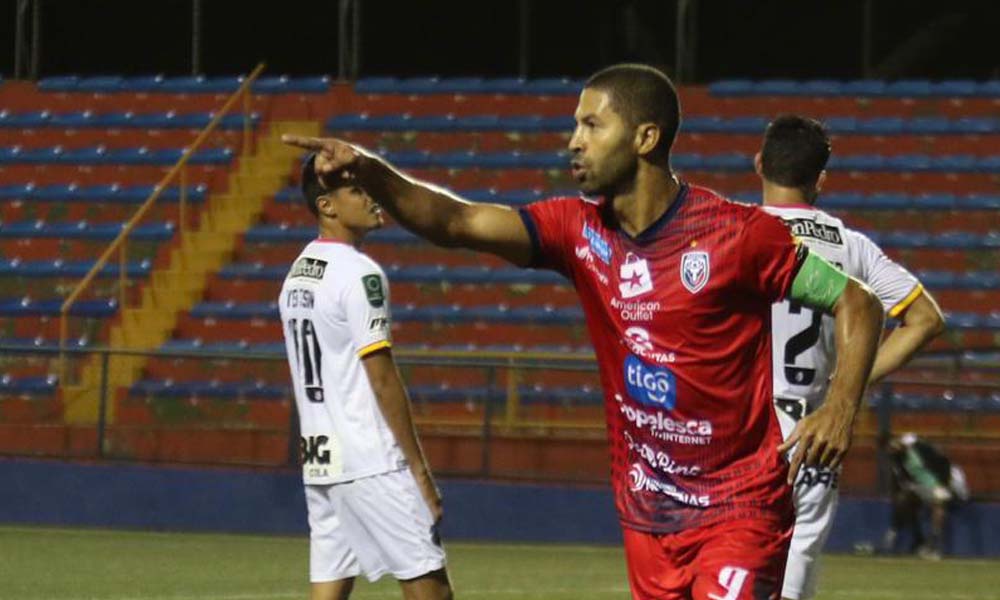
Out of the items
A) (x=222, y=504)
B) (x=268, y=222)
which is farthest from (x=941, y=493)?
(x=268, y=222)

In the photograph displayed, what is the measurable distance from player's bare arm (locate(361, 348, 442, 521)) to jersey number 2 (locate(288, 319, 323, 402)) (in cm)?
22

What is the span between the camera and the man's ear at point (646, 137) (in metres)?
5.53

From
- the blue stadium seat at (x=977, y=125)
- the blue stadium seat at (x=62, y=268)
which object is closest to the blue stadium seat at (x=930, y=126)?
the blue stadium seat at (x=977, y=125)

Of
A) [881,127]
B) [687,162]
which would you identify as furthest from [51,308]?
[881,127]

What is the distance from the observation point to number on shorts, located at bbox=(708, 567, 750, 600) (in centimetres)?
539

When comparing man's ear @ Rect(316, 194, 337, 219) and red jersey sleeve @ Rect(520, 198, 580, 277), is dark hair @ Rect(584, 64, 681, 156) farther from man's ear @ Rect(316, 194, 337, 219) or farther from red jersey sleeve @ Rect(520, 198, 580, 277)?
man's ear @ Rect(316, 194, 337, 219)

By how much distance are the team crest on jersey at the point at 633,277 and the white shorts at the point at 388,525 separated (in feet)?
7.56

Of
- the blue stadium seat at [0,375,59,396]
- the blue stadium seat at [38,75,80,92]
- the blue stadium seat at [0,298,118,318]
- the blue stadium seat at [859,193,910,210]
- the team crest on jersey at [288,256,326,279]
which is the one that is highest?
the blue stadium seat at [38,75,80,92]

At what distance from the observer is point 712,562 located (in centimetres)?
543

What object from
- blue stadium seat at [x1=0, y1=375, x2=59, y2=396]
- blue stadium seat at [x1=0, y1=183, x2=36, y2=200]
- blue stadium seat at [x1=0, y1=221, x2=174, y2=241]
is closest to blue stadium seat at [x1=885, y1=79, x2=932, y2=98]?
blue stadium seat at [x1=0, y1=221, x2=174, y2=241]

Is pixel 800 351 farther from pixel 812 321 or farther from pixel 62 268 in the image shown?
pixel 62 268

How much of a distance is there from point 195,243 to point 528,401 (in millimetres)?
6811

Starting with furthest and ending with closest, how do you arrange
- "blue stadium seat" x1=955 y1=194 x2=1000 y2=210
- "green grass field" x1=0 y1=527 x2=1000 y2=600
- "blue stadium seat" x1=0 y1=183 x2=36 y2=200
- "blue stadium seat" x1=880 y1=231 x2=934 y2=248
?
"blue stadium seat" x1=0 y1=183 x2=36 y2=200, "blue stadium seat" x1=955 y1=194 x2=1000 y2=210, "blue stadium seat" x1=880 y1=231 x2=934 y2=248, "green grass field" x1=0 y1=527 x2=1000 y2=600

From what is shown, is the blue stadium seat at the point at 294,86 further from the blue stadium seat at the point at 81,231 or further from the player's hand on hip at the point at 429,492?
the player's hand on hip at the point at 429,492
